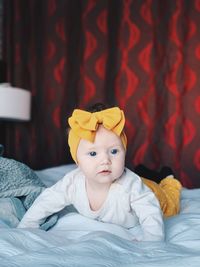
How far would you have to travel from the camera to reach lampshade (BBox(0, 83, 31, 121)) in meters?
2.38

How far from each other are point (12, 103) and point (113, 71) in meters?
0.74

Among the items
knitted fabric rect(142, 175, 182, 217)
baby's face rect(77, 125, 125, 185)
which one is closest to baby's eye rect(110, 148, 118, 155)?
baby's face rect(77, 125, 125, 185)

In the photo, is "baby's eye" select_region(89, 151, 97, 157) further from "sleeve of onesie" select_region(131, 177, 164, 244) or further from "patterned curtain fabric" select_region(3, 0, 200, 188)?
"patterned curtain fabric" select_region(3, 0, 200, 188)

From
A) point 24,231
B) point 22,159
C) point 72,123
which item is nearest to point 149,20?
point 22,159

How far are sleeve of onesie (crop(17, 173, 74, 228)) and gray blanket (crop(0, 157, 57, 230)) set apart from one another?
3 cm

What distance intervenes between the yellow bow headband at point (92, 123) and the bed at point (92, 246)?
0.25 metres

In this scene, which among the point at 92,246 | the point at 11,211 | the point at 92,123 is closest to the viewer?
the point at 92,246

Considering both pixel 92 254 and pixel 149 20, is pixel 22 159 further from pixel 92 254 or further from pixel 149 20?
pixel 92 254

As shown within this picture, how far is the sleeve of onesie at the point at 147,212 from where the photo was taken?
1023 millimetres

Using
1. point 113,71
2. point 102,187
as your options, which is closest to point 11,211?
point 102,187

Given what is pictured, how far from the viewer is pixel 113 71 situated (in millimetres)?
2682

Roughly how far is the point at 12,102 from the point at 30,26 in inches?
30.7

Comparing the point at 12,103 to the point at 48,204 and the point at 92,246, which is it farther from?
the point at 92,246

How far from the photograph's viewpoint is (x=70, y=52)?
279 centimetres
